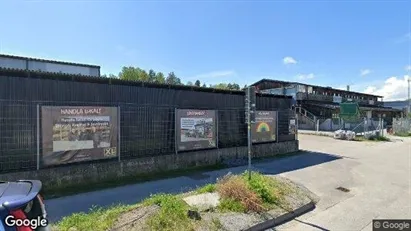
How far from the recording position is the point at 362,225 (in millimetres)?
6320

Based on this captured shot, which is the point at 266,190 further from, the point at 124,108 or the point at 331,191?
the point at 124,108

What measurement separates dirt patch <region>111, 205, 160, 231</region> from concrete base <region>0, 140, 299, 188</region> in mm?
3704

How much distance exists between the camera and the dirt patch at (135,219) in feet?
17.4

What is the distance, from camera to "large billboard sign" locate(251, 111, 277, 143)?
15094 mm

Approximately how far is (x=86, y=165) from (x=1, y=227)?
22.9ft

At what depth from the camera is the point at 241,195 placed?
22.8 ft

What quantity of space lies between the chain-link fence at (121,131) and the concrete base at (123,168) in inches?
8.2

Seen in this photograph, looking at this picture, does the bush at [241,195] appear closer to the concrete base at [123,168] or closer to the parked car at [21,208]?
the concrete base at [123,168]

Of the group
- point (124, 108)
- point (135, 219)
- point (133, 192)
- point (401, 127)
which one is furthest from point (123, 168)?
point (401, 127)

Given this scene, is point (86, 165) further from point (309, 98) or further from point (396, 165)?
point (309, 98)

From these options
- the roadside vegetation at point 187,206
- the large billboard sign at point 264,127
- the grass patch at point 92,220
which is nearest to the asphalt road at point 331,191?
the grass patch at point 92,220

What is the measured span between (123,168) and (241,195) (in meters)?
4.67

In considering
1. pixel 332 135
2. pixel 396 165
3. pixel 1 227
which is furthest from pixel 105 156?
pixel 332 135

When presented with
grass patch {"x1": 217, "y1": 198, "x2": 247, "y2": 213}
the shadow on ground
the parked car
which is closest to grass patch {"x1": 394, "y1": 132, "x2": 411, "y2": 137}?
the shadow on ground
